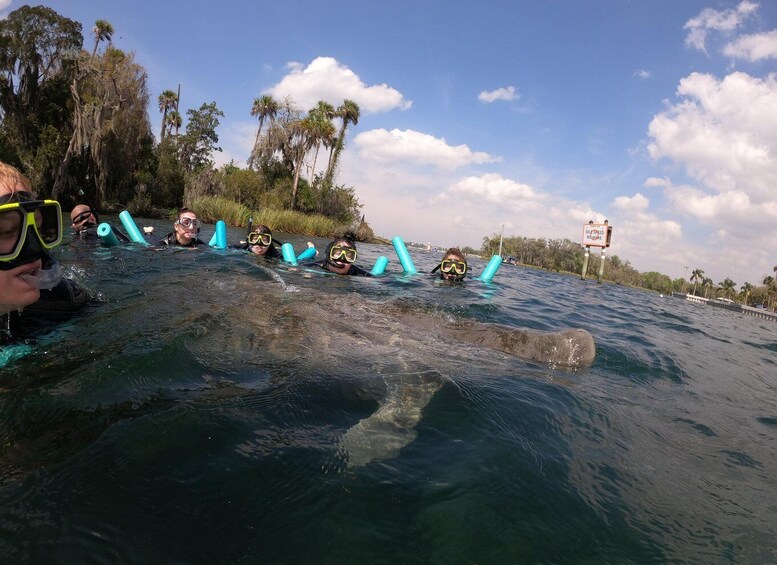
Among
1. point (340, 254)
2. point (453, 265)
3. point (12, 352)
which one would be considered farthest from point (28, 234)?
point (453, 265)

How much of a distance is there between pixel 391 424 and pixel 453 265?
7.40 m

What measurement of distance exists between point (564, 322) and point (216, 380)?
602cm

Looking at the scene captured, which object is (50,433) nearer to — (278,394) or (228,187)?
(278,394)

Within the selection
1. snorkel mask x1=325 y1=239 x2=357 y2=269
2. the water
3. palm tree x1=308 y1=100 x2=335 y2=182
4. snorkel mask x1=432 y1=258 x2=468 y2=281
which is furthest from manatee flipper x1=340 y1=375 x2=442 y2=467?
palm tree x1=308 y1=100 x2=335 y2=182

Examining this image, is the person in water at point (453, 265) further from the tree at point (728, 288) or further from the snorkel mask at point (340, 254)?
the tree at point (728, 288)

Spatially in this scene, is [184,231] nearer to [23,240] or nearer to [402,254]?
[402,254]

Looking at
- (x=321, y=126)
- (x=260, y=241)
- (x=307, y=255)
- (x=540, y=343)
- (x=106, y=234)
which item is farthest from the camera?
(x=321, y=126)

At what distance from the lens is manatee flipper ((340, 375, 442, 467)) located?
77.0 inches

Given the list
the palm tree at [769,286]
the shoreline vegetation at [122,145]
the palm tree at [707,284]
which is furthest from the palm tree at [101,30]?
the palm tree at [707,284]

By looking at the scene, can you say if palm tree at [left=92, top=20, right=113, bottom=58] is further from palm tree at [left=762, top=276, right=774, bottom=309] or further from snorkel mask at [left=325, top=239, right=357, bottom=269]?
palm tree at [left=762, top=276, right=774, bottom=309]

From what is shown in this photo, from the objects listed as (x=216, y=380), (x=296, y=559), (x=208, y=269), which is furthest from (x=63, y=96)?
(x=296, y=559)

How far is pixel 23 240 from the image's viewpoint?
157 centimetres

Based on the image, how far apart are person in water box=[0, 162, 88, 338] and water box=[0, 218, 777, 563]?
636 millimetres

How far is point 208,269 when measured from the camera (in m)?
6.68
